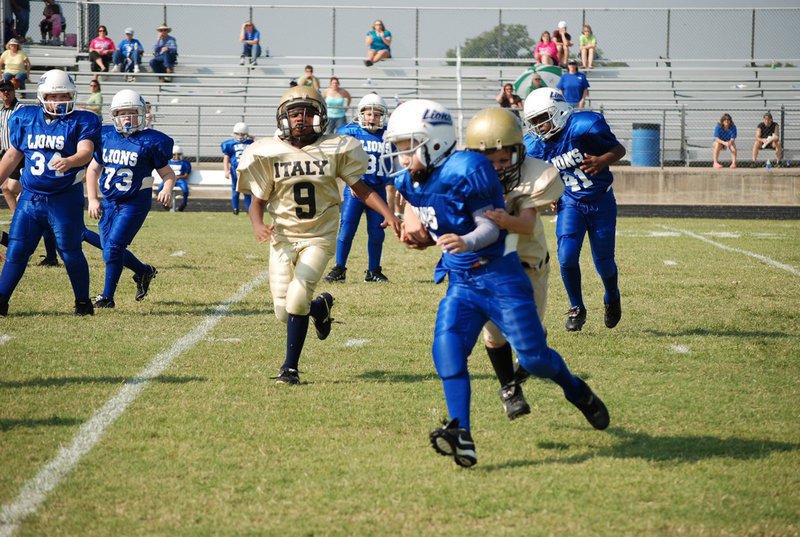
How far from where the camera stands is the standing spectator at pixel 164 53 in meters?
24.0

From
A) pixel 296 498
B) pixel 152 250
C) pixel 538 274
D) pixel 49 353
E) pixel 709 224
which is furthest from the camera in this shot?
pixel 709 224

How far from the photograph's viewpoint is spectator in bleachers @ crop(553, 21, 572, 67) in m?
22.8

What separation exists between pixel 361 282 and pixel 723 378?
185 inches

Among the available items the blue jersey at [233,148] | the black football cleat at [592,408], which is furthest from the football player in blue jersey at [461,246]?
the blue jersey at [233,148]

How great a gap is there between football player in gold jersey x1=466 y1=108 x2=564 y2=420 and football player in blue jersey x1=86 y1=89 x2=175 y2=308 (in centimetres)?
404

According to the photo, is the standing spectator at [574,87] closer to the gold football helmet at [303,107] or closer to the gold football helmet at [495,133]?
the gold football helmet at [303,107]

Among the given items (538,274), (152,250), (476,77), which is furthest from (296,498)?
(476,77)

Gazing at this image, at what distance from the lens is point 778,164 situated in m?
21.0

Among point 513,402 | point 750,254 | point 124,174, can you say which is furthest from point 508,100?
point 513,402

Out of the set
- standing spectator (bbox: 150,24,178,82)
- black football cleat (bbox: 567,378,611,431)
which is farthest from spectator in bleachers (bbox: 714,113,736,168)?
black football cleat (bbox: 567,378,611,431)

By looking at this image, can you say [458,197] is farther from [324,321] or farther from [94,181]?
[94,181]

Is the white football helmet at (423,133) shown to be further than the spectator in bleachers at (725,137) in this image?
No

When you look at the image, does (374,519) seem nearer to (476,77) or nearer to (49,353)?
(49,353)

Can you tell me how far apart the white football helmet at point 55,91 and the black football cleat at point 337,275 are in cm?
315
